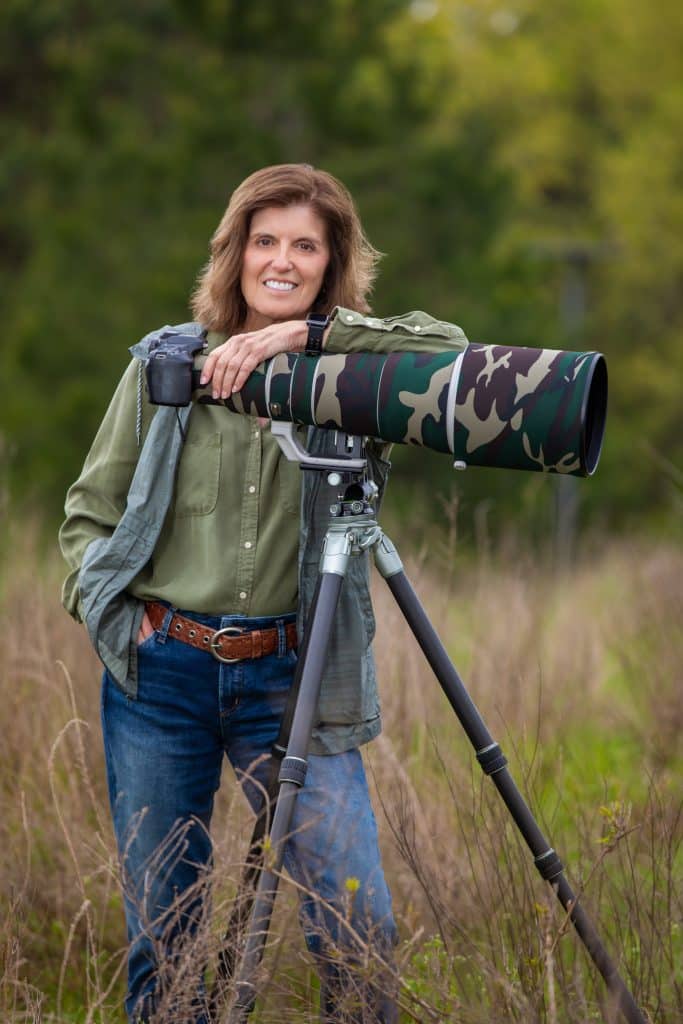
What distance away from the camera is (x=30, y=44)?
54.5ft

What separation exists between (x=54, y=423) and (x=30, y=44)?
7334 millimetres

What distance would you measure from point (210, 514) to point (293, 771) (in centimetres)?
60

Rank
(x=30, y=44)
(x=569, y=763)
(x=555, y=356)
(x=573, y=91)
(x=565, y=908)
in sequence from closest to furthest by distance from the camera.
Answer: (x=555, y=356) < (x=565, y=908) < (x=569, y=763) < (x=30, y=44) < (x=573, y=91)

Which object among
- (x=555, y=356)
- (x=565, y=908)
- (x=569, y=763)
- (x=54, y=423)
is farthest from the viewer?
(x=54, y=423)

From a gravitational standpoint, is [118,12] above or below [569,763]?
above

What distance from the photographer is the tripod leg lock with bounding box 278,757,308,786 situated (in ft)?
7.40

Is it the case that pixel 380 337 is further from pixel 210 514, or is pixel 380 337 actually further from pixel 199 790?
→ pixel 199 790

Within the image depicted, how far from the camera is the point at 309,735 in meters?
2.29

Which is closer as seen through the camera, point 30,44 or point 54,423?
point 54,423

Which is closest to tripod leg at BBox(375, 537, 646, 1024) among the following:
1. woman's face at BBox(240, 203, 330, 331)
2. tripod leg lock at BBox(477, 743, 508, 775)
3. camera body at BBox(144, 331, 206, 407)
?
tripod leg lock at BBox(477, 743, 508, 775)

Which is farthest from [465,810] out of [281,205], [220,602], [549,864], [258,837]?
[281,205]

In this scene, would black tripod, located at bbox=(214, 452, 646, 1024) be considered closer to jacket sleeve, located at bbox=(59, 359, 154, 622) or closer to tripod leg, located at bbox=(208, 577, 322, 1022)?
tripod leg, located at bbox=(208, 577, 322, 1022)

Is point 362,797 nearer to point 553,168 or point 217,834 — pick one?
point 217,834

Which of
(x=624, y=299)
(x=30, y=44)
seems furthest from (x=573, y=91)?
(x=30, y=44)
